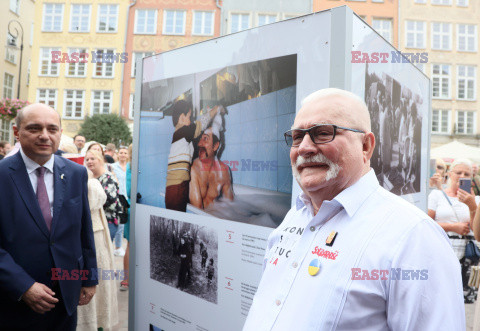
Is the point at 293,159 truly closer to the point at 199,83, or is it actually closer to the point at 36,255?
the point at 199,83

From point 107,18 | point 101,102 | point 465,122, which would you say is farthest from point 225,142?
point 465,122

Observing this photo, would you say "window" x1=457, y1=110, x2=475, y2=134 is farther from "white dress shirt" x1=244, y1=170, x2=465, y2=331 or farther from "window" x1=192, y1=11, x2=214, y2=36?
"white dress shirt" x1=244, y1=170, x2=465, y2=331

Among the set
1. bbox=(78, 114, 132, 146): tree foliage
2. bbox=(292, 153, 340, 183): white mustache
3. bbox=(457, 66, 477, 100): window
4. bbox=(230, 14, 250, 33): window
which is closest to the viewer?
bbox=(292, 153, 340, 183): white mustache

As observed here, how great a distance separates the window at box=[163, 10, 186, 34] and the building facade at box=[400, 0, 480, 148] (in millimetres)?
15106

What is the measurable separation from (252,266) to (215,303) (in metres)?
0.41

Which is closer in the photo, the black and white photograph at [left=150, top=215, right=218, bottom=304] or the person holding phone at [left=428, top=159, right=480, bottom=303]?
the black and white photograph at [left=150, top=215, right=218, bottom=304]

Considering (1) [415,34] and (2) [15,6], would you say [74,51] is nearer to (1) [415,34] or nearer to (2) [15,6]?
(2) [15,6]

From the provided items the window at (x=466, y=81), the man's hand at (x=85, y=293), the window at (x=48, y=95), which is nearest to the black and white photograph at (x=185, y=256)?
the man's hand at (x=85, y=293)

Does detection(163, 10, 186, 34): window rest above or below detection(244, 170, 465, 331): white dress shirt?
above

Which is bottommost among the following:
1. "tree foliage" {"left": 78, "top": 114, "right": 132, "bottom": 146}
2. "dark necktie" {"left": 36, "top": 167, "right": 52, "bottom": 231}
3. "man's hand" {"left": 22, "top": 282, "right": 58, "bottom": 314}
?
"man's hand" {"left": 22, "top": 282, "right": 58, "bottom": 314}

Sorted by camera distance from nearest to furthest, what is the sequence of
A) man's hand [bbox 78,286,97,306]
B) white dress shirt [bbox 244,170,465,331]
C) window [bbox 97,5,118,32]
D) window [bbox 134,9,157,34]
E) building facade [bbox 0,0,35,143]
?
white dress shirt [bbox 244,170,465,331]
man's hand [bbox 78,286,97,306]
window [bbox 134,9,157,34]
window [bbox 97,5,118,32]
building facade [bbox 0,0,35,143]

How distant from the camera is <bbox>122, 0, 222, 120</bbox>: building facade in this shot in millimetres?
26406

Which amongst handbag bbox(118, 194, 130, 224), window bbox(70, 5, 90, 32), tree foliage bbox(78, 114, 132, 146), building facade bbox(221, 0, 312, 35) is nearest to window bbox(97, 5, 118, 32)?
window bbox(70, 5, 90, 32)

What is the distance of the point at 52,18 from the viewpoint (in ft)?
91.1
